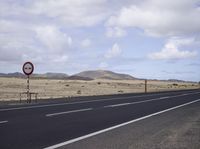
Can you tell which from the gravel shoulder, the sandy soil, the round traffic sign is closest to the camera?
the gravel shoulder

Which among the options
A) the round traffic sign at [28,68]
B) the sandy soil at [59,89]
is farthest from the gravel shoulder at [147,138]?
the sandy soil at [59,89]

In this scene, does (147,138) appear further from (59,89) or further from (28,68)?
(59,89)

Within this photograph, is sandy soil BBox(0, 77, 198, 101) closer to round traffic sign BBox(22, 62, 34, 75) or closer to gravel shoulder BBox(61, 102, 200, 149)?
round traffic sign BBox(22, 62, 34, 75)

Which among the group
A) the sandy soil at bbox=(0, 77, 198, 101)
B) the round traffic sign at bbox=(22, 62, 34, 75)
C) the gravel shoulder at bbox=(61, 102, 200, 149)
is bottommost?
the gravel shoulder at bbox=(61, 102, 200, 149)

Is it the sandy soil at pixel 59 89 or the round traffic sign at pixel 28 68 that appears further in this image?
the sandy soil at pixel 59 89

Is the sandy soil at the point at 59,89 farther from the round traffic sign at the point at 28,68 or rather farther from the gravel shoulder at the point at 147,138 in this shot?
the gravel shoulder at the point at 147,138

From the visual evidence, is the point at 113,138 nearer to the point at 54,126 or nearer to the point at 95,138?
the point at 95,138

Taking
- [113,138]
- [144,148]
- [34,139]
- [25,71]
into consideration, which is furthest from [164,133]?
[25,71]

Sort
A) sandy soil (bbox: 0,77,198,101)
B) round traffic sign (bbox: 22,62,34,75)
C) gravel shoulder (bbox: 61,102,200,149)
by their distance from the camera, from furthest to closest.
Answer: sandy soil (bbox: 0,77,198,101) → round traffic sign (bbox: 22,62,34,75) → gravel shoulder (bbox: 61,102,200,149)

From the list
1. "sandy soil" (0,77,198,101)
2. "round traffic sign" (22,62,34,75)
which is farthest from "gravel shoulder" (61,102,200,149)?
"sandy soil" (0,77,198,101)

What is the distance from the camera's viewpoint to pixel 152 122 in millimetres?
17672

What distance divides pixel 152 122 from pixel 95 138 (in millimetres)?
5737

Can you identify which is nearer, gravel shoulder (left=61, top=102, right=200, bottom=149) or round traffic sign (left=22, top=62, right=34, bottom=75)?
gravel shoulder (left=61, top=102, right=200, bottom=149)

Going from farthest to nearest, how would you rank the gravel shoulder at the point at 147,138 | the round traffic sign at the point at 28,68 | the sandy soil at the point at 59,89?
the sandy soil at the point at 59,89, the round traffic sign at the point at 28,68, the gravel shoulder at the point at 147,138
